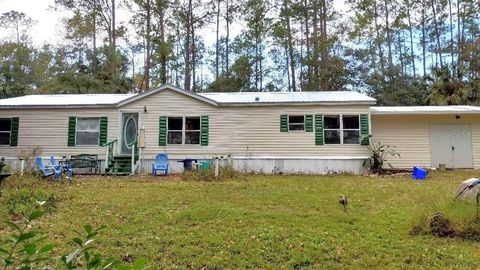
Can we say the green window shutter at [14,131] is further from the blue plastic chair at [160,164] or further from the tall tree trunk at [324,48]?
the tall tree trunk at [324,48]

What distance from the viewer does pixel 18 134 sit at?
1443cm

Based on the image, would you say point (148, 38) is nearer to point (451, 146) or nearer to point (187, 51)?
point (187, 51)

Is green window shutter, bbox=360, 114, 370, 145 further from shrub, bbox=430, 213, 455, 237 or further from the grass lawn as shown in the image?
shrub, bbox=430, 213, 455, 237

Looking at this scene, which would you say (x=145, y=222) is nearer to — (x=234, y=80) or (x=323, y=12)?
(x=234, y=80)

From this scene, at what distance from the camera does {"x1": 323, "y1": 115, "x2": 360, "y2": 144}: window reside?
13758 mm

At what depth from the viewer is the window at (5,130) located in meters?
14.5

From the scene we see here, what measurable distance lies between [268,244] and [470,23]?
1104 inches

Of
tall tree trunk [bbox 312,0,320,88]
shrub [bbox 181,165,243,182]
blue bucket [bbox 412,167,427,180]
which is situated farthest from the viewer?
tall tree trunk [bbox 312,0,320,88]

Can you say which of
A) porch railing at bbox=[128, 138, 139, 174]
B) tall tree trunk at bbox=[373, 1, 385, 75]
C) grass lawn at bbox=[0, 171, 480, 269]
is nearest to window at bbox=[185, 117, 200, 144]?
porch railing at bbox=[128, 138, 139, 174]

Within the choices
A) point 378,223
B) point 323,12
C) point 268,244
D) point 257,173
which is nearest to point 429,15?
point 323,12

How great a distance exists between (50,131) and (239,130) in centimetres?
722

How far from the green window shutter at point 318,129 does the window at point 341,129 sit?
174mm

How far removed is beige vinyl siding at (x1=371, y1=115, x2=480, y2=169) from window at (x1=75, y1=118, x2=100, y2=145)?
10.8 m

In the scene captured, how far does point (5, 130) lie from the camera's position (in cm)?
1460
